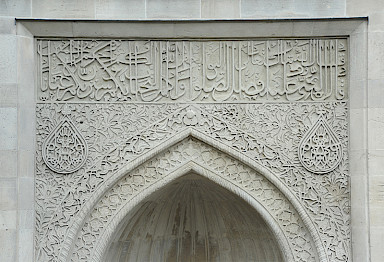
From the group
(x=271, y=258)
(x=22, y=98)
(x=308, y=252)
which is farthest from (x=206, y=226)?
(x=22, y=98)

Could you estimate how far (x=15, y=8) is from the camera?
14.5 feet

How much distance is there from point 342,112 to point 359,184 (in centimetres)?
50

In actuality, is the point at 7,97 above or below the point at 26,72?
below

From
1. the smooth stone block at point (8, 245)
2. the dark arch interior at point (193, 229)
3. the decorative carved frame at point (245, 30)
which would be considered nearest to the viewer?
the smooth stone block at point (8, 245)

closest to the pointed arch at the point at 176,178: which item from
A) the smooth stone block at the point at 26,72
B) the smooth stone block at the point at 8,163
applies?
the smooth stone block at the point at 8,163

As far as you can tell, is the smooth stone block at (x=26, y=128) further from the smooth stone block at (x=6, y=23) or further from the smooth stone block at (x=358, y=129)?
the smooth stone block at (x=358, y=129)

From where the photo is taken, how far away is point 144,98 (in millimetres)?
4543

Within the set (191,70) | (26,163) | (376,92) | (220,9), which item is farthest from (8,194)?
(376,92)

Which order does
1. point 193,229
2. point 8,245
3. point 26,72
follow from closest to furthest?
point 8,245 < point 26,72 < point 193,229

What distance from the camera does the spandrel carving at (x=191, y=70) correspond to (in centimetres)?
454

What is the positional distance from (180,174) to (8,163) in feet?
3.74

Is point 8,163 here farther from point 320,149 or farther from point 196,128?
point 320,149

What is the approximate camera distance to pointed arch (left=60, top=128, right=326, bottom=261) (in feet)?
14.7

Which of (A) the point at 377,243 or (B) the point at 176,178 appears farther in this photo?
(B) the point at 176,178
